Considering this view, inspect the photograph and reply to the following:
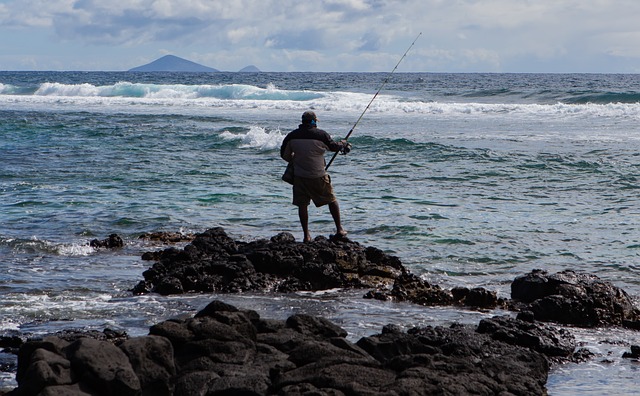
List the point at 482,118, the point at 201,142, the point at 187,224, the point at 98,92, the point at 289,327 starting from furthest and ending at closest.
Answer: the point at 98,92, the point at 482,118, the point at 201,142, the point at 187,224, the point at 289,327

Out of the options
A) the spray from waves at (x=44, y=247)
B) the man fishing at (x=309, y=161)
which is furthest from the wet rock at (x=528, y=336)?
the spray from waves at (x=44, y=247)

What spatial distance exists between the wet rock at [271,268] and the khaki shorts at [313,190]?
0.80 m

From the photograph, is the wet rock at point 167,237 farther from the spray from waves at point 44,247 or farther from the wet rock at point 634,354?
the wet rock at point 634,354

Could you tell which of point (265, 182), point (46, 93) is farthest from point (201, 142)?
point (46, 93)

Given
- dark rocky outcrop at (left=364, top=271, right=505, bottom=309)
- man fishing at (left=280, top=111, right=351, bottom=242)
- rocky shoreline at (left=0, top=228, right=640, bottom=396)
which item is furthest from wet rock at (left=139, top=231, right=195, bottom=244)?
rocky shoreline at (left=0, top=228, right=640, bottom=396)

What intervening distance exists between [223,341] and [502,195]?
1116 centimetres

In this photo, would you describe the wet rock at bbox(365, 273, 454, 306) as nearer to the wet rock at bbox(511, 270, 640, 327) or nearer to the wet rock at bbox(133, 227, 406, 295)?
the wet rock at bbox(133, 227, 406, 295)

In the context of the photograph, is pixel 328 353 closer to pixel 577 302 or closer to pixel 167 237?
pixel 577 302

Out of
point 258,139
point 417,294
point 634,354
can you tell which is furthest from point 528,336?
point 258,139

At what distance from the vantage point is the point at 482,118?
116ft

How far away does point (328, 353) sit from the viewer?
589 cm

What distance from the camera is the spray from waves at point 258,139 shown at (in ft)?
81.7

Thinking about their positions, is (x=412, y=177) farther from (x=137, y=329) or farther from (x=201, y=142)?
(x=137, y=329)

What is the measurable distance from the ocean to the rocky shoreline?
375 mm
